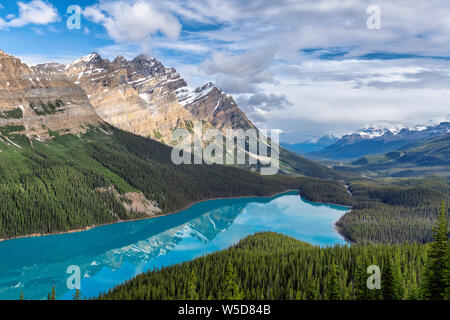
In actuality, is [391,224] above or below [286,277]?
above

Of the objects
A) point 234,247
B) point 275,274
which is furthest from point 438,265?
point 234,247

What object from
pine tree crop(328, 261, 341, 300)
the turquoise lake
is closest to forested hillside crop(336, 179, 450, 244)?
the turquoise lake

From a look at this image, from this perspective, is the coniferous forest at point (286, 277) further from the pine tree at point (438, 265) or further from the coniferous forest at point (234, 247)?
the pine tree at point (438, 265)

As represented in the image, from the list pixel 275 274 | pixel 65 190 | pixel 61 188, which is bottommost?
pixel 275 274

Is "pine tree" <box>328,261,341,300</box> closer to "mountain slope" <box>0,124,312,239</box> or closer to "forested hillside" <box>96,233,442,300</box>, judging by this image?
"forested hillside" <box>96,233,442,300</box>

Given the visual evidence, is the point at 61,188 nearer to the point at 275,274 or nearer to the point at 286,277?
the point at 275,274
